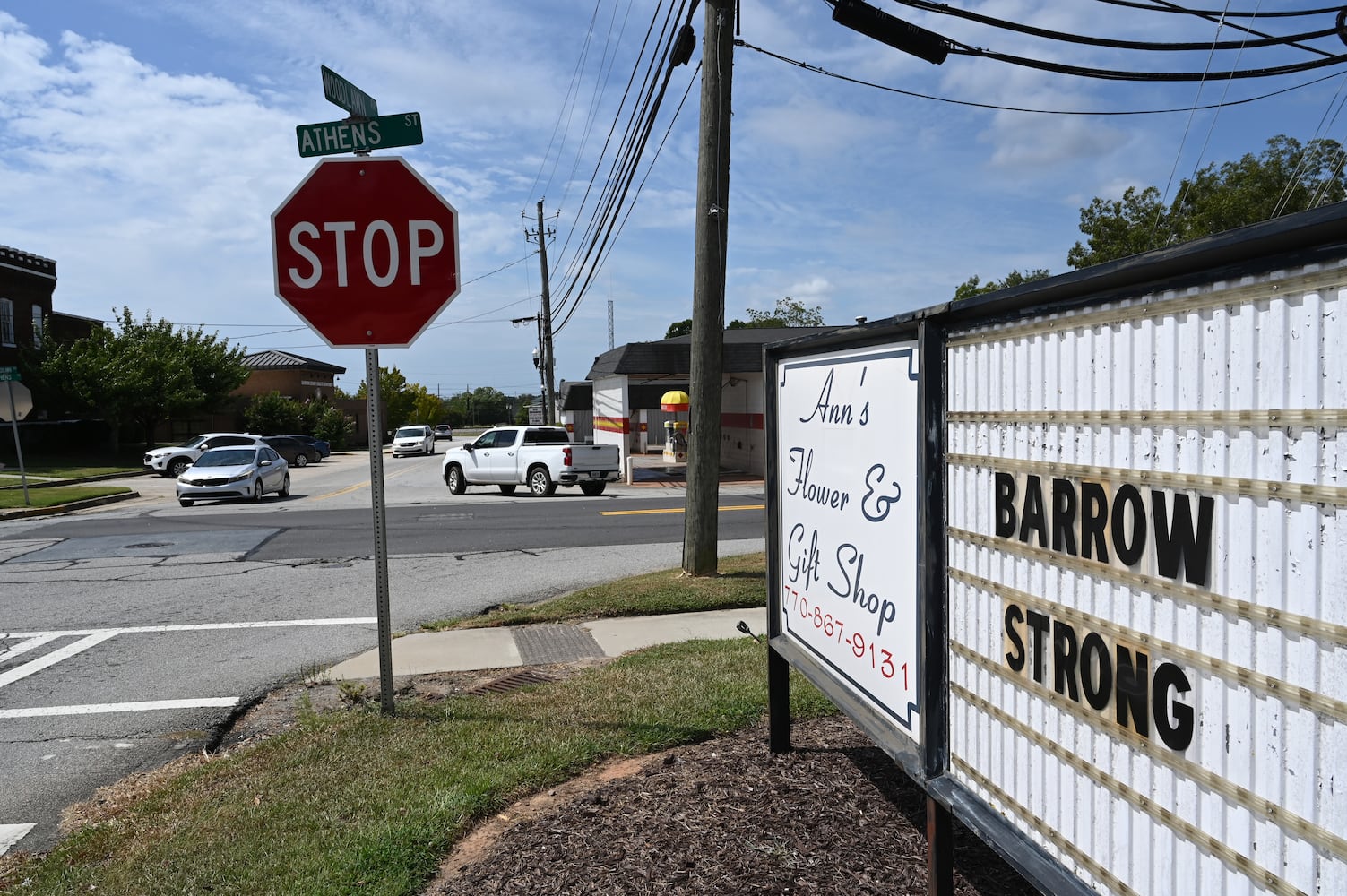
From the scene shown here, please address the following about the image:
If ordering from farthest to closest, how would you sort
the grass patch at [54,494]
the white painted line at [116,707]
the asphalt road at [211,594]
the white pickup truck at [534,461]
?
the white pickup truck at [534,461] < the grass patch at [54,494] < the white painted line at [116,707] < the asphalt road at [211,594]

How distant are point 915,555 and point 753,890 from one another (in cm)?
130

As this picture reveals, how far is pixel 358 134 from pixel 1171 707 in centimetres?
496

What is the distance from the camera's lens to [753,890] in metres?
3.32

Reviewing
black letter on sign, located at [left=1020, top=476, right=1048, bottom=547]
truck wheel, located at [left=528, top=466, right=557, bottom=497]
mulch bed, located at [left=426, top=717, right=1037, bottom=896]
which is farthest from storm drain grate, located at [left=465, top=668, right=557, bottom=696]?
truck wheel, located at [left=528, top=466, right=557, bottom=497]

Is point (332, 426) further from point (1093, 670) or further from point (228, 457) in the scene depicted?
point (1093, 670)

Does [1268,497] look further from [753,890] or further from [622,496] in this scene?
[622,496]

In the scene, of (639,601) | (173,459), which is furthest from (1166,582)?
(173,459)

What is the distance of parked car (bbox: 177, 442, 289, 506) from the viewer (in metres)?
22.0

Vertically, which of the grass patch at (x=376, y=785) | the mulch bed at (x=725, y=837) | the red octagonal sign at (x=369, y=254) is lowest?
the grass patch at (x=376, y=785)

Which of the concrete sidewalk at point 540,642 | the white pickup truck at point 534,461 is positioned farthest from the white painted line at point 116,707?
the white pickup truck at point 534,461

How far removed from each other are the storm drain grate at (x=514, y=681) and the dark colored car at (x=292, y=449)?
124 ft

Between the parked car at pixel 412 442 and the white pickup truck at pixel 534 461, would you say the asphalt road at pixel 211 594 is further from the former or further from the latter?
the parked car at pixel 412 442

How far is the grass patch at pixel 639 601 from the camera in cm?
859

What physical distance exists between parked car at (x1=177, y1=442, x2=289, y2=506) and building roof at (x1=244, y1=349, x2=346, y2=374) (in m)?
45.9
